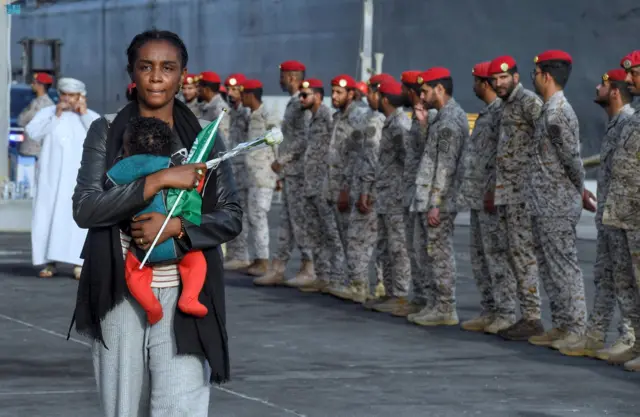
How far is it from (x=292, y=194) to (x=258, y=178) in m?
1.19

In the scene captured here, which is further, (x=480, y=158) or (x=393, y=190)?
(x=393, y=190)

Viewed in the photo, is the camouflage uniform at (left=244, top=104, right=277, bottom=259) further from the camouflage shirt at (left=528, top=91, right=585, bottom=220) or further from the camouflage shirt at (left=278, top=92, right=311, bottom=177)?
the camouflage shirt at (left=528, top=91, right=585, bottom=220)

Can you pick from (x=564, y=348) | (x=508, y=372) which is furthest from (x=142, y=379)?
(x=564, y=348)

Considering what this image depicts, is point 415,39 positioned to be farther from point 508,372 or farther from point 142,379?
point 142,379

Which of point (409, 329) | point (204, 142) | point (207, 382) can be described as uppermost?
point (204, 142)

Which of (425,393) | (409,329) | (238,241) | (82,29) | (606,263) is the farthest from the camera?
(82,29)

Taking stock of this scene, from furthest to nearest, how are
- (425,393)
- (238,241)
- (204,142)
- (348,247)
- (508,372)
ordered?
1. (238,241)
2. (348,247)
3. (508,372)
4. (425,393)
5. (204,142)

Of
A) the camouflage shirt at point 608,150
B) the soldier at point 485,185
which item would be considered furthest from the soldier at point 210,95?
the camouflage shirt at point 608,150

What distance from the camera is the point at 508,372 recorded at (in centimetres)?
920

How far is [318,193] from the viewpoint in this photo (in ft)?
46.4

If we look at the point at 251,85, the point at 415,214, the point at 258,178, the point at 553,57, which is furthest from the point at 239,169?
the point at 553,57

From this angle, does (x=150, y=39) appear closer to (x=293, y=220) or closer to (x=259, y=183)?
(x=293, y=220)

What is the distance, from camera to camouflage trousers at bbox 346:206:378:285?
42.9 ft

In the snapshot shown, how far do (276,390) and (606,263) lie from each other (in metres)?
2.67
